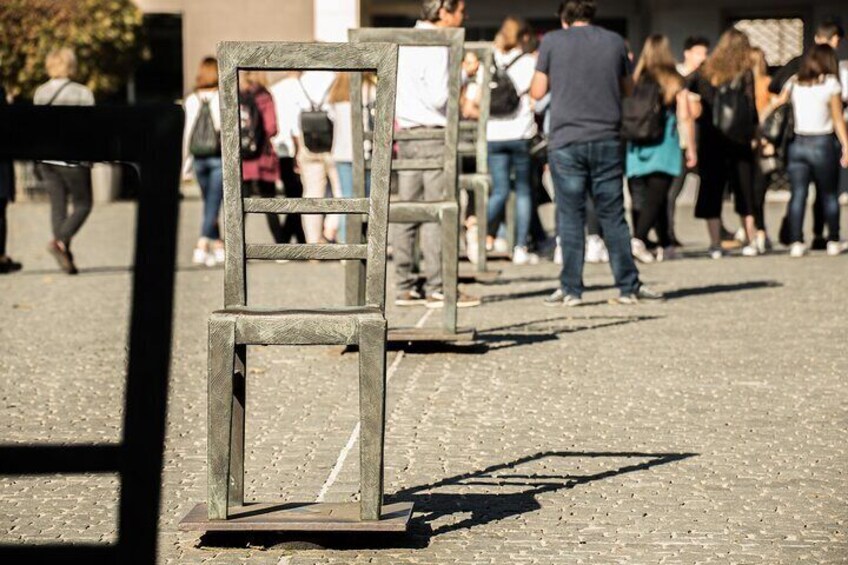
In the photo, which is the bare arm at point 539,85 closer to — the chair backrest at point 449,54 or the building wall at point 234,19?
the chair backrest at point 449,54

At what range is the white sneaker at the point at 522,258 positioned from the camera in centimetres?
1527

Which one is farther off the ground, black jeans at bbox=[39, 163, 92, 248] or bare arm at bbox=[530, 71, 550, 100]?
bare arm at bbox=[530, 71, 550, 100]

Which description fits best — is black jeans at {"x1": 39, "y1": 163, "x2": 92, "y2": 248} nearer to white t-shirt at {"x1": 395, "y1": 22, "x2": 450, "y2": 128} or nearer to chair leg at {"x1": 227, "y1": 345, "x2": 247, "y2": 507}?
white t-shirt at {"x1": 395, "y1": 22, "x2": 450, "y2": 128}

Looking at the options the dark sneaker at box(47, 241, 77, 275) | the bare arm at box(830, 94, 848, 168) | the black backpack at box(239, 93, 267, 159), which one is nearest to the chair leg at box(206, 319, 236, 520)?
the dark sneaker at box(47, 241, 77, 275)

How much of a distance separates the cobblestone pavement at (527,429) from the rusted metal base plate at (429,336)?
97 mm

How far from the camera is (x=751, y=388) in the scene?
7.91 meters

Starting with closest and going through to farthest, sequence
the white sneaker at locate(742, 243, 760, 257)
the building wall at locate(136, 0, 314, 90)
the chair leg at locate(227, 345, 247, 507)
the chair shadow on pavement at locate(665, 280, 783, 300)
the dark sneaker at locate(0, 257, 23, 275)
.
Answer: the chair leg at locate(227, 345, 247, 507)
the chair shadow on pavement at locate(665, 280, 783, 300)
the dark sneaker at locate(0, 257, 23, 275)
the white sneaker at locate(742, 243, 760, 257)
the building wall at locate(136, 0, 314, 90)

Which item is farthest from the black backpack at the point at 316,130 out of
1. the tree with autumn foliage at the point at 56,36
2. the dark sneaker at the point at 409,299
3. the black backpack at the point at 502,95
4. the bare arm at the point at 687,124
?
the tree with autumn foliage at the point at 56,36

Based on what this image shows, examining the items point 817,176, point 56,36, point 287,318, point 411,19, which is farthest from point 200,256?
point 411,19

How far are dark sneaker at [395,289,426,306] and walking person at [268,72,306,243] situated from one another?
4.01m

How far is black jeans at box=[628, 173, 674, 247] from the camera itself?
15.3 meters

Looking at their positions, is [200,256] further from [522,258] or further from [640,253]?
[640,253]

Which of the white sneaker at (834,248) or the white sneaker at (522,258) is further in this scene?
the white sneaker at (834,248)

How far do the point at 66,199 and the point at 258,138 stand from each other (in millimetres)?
1682
